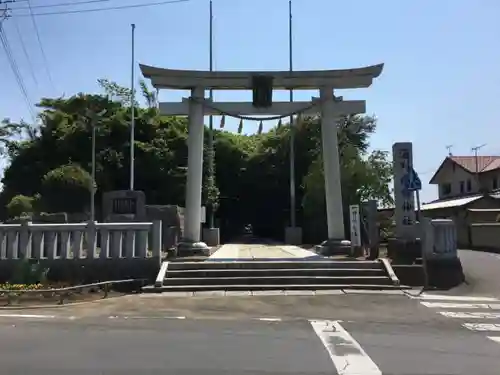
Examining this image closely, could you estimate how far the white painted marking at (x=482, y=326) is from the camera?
11695mm

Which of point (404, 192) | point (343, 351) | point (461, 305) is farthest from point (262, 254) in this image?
point (343, 351)

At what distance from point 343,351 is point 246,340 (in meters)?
1.74

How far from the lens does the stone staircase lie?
17.6 m

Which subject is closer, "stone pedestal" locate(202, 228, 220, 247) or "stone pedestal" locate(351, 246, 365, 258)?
"stone pedestal" locate(351, 246, 365, 258)

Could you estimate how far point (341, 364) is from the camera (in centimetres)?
841

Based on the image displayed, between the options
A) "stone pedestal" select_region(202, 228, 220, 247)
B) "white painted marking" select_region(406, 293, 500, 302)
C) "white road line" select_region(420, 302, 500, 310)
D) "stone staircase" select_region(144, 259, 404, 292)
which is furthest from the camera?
"stone pedestal" select_region(202, 228, 220, 247)

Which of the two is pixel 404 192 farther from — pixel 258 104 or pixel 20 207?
pixel 20 207

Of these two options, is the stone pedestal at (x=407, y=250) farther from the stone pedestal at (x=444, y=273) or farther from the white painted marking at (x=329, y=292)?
the white painted marking at (x=329, y=292)

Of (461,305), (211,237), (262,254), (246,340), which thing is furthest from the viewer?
(211,237)

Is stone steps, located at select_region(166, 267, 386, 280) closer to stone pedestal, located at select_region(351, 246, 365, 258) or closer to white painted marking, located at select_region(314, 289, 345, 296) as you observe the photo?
white painted marking, located at select_region(314, 289, 345, 296)

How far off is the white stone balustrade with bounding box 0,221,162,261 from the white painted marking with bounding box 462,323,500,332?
9713 millimetres

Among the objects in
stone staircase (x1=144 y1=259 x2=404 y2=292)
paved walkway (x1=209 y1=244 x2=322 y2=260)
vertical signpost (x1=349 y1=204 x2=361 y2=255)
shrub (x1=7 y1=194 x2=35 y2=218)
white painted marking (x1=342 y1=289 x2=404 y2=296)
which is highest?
shrub (x1=7 y1=194 x2=35 y2=218)

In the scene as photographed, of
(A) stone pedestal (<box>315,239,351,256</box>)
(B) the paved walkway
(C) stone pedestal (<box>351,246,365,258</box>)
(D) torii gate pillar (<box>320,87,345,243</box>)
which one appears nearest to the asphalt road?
(C) stone pedestal (<box>351,246,365,258</box>)

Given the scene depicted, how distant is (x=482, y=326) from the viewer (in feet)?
39.5
